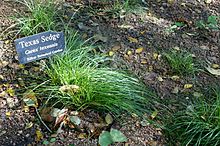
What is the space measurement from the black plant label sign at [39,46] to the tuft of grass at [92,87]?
0.11m

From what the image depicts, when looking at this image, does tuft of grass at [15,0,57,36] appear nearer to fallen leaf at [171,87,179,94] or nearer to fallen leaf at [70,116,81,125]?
A: fallen leaf at [70,116,81,125]

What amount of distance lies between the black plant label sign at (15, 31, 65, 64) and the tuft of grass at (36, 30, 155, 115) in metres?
0.11

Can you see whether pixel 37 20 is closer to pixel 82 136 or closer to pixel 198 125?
pixel 82 136

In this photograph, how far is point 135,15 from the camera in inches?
158

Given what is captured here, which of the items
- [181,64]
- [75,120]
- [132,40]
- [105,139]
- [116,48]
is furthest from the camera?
[132,40]

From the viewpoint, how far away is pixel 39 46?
288cm

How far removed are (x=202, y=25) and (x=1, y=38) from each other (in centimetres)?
195

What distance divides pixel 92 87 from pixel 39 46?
1.60ft

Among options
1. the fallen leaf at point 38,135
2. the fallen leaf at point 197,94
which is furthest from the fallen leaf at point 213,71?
the fallen leaf at point 38,135

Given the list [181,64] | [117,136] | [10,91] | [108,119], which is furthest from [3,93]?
[181,64]

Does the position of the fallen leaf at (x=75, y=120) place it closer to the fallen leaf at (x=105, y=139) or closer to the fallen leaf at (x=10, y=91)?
the fallen leaf at (x=105, y=139)

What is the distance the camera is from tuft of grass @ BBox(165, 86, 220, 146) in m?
2.73

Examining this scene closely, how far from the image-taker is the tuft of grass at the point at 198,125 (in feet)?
8.95

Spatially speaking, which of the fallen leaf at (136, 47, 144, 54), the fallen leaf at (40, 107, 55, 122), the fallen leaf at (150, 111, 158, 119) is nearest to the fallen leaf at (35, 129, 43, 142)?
the fallen leaf at (40, 107, 55, 122)
